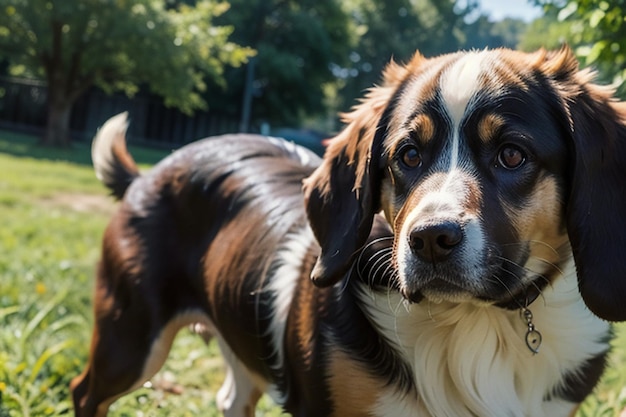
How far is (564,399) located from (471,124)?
1029 mm

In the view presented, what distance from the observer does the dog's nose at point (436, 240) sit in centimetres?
210

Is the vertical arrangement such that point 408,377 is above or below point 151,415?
above

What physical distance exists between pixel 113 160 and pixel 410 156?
2.36 metres

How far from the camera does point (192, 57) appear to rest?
74.5 feet

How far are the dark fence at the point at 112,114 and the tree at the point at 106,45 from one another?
4205mm

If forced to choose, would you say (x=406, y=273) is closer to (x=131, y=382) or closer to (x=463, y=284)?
(x=463, y=284)

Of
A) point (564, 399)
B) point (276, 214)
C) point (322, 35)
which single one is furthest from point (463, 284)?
point (322, 35)

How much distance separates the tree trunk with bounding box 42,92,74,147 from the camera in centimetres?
2259

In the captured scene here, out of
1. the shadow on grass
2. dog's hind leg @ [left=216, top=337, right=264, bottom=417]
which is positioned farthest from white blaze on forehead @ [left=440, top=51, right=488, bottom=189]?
the shadow on grass

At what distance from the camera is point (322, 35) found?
117 feet

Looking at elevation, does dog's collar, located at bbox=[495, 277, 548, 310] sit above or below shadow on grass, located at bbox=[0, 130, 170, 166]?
above

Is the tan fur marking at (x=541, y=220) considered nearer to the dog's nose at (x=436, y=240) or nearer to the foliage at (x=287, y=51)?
the dog's nose at (x=436, y=240)

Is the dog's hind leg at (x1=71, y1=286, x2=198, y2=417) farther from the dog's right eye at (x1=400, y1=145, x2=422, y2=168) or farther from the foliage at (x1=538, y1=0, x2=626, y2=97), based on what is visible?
the foliage at (x1=538, y1=0, x2=626, y2=97)

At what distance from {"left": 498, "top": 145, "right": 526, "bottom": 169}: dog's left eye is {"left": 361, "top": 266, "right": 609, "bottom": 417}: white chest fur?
51 centimetres
